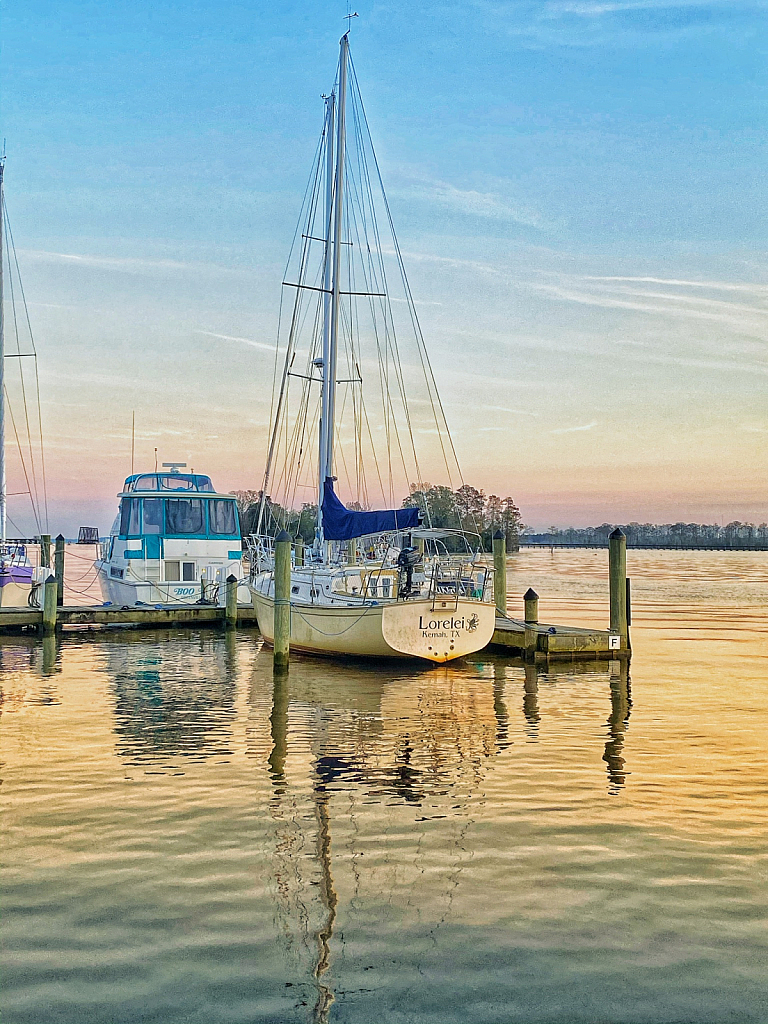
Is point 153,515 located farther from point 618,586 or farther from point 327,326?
point 618,586

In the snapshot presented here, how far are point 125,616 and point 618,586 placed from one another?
1474 cm

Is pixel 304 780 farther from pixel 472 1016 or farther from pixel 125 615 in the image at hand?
pixel 125 615

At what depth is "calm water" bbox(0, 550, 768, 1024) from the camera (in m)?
6.34

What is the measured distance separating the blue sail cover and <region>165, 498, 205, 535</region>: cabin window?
863 centimetres

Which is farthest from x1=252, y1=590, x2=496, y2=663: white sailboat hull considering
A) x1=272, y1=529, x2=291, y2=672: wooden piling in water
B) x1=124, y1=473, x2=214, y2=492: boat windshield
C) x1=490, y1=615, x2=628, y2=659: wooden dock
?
x1=124, y1=473, x2=214, y2=492: boat windshield

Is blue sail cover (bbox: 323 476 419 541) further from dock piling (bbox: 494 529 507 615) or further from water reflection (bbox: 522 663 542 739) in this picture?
dock piling (bbox: 494 529 507 615)

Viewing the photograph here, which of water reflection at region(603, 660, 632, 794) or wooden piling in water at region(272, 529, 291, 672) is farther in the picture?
wooden piling in water at region(272, 529, 291, 672)

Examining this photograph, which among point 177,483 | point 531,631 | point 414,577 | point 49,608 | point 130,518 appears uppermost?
point 177,483

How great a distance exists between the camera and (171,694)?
720 inches

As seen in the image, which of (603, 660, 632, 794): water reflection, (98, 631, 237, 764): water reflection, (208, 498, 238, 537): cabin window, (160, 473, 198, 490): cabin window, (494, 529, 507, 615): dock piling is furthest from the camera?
(160, 473, 198, 490): cabin window

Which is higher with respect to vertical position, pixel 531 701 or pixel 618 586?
pixel 618 586

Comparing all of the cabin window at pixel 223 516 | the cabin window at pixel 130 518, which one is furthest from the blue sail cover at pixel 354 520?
the cabin window at pixel 130 518

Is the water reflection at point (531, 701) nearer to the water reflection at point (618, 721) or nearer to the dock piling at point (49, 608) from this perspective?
the water reflection at point (618, 721)

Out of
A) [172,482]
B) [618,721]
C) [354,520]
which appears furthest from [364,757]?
[172,482]
